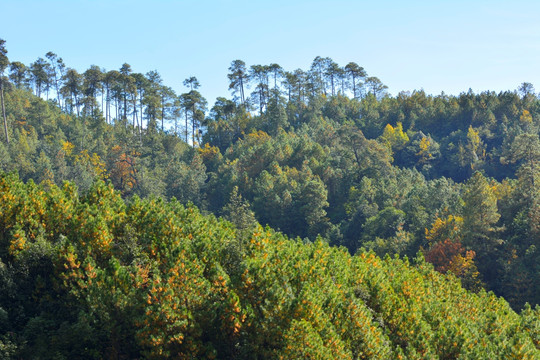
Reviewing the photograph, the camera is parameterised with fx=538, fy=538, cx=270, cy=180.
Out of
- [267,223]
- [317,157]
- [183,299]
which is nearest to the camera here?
[183,299]

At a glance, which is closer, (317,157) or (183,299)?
(183,299)

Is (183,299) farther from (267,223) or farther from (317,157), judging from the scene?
(317,157)

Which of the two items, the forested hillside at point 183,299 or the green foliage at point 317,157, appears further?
the green foliage at point 317,157

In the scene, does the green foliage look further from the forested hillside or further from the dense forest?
the forested hillside

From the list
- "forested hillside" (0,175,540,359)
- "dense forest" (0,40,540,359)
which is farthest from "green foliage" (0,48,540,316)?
"forested hillside" (0,175,540,359)

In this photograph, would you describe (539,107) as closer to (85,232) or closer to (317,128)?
(317,128)

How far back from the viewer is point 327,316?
21.1 metres

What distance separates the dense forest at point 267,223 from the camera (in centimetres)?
2072

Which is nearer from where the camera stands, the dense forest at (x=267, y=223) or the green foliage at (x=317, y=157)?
the dense forest at (x=267, y=223)

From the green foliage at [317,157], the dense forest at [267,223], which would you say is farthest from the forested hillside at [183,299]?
the green foliage at [317,157]

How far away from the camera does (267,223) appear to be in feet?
210

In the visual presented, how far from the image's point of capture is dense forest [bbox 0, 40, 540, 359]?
68.0 feet

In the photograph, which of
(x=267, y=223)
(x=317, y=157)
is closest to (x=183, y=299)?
(x=267, y=223)

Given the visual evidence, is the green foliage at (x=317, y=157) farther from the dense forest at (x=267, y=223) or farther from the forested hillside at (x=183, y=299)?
the forested hillside at (x=183, y=299)
